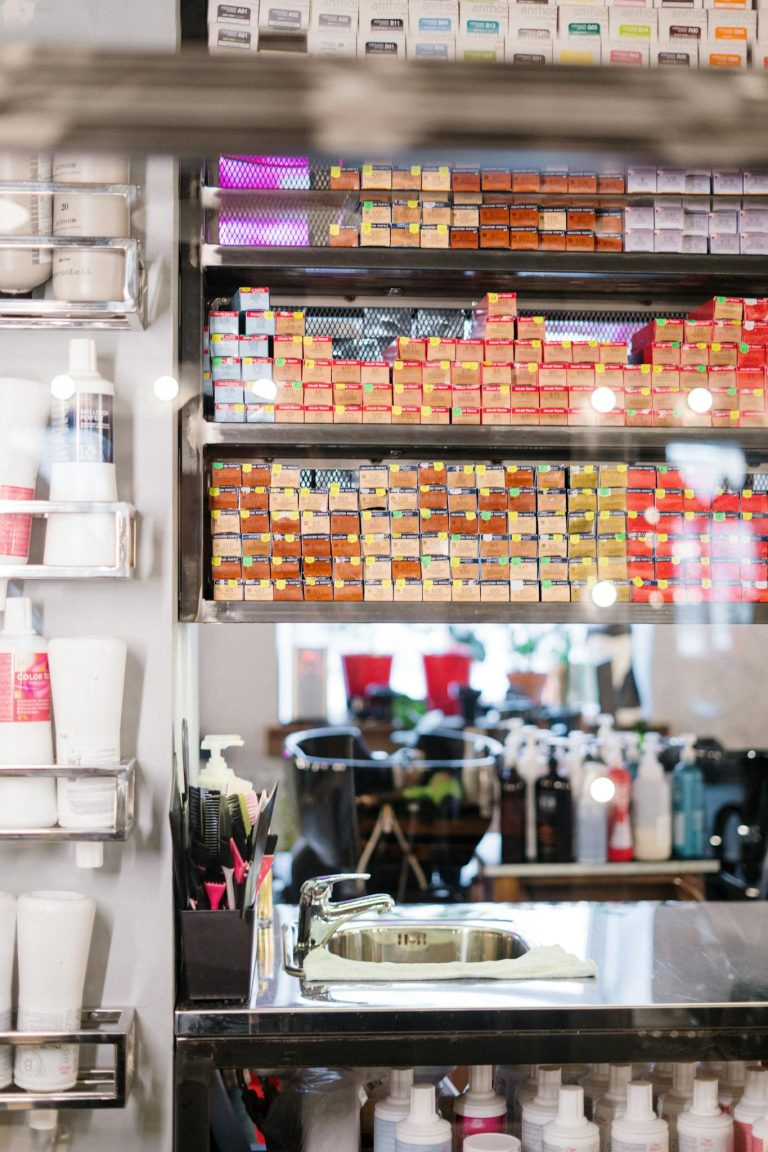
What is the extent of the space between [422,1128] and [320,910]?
45 cm

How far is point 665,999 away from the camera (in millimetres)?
1957

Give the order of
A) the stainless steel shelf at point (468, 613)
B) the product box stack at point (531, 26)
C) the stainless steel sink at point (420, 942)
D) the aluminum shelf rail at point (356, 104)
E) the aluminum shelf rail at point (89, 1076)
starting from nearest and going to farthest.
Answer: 1. the aluminum shelf rail at point (356, 104)
2. the aluminum shelf rail at point (89, 1076)
3. the product box stack at point (531, 26)
4. the stainless steel shelf at point (468, 613)
5. the stainless steel sink at point (420, 942)

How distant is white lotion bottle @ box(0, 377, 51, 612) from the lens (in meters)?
1.95

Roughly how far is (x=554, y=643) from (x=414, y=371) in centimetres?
191

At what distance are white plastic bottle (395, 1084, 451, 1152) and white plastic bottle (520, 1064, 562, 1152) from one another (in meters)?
0.14

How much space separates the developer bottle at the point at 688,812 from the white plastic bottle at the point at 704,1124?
157 cm

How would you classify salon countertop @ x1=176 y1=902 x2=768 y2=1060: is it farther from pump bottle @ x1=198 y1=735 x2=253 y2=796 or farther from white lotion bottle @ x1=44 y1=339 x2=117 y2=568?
white lotion bottle @ x1=44 y1=339 x2=117 y2=568

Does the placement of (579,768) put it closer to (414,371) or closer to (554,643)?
(554,643)

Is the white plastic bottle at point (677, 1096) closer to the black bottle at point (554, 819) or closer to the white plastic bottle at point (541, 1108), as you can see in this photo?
the white plastic bottle at point (541, 1108)

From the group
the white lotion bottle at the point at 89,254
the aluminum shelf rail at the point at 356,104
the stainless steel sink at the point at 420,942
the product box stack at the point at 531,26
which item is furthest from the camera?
the stainless steel sink at the point at 420,942

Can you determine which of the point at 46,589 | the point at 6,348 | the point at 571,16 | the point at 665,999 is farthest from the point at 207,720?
the point at 571,16

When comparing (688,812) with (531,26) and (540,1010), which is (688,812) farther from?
(531,26)

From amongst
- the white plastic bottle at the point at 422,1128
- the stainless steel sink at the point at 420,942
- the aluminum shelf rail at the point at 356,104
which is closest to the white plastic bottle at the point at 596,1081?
the white plastic bottle at the point at 422,1128

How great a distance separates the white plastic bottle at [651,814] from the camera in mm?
3445
